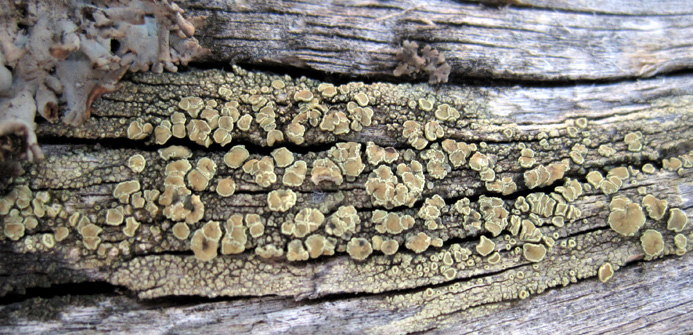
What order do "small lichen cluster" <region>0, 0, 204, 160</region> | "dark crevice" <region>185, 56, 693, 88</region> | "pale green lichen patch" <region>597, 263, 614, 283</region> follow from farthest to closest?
1. "dark crevice" <region>185, 56, 693, 88</region>
2. "pale green lichen patch" <region>597, 263, 614, 283</region>
3. "small lichen cluster" <region>0, 0, 204, 160</region>

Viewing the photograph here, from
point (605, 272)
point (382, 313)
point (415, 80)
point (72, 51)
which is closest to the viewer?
point (72, 51)

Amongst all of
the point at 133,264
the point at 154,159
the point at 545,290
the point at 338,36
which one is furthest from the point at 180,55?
the point at 545,290

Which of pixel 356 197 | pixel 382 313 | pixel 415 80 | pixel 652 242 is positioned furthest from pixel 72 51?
pixel 652 242

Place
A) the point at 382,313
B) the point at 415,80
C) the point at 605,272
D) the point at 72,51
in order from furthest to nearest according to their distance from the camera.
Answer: the point at 415,80, the point at 605,272, the point at 382,313, the point at 72,51

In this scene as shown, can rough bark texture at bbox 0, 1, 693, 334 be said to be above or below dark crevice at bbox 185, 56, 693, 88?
below

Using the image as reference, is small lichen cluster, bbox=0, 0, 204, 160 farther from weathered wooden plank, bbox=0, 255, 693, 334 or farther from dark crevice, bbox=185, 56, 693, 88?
weathered wooden plank, bbox=0, 255, 693, 334

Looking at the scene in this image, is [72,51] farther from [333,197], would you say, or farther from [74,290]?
[333,197]

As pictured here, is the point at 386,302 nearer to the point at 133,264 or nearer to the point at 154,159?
the point at 133,264

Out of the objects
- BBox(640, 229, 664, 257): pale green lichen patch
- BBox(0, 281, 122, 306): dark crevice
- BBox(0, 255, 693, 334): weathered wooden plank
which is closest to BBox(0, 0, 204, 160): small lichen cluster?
BBox(0, 281, 122, 306): dark crevice
